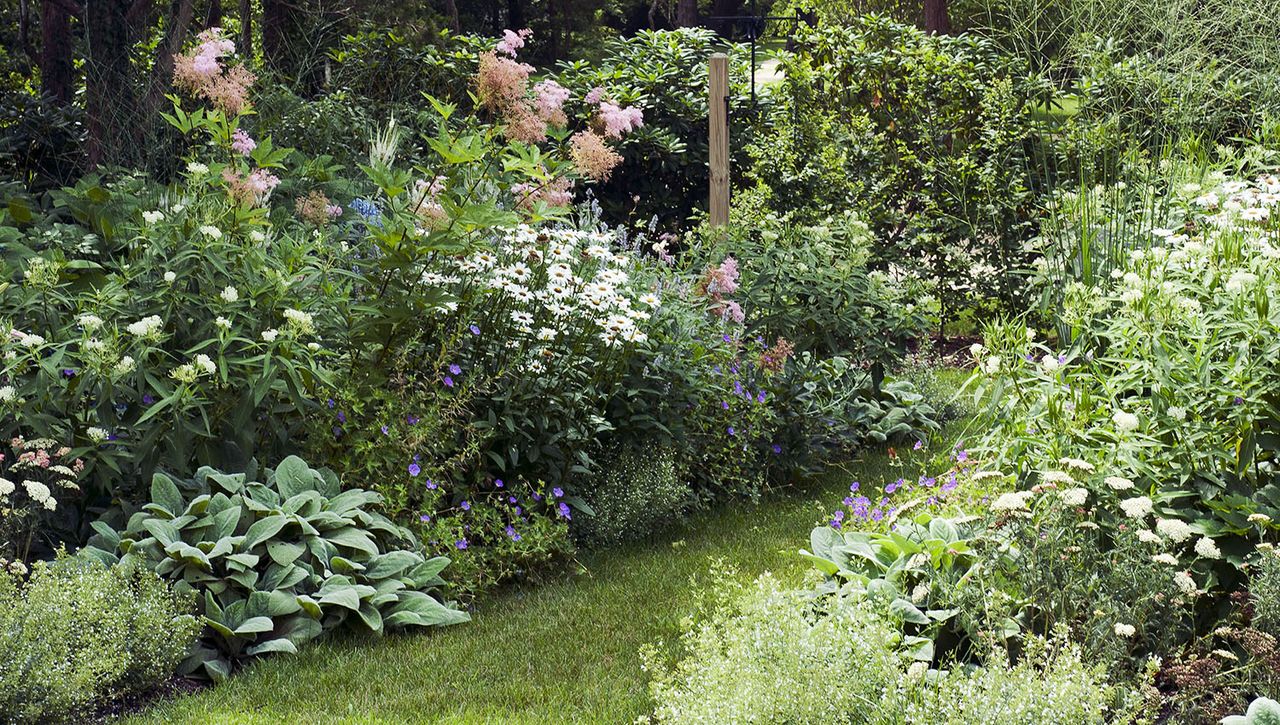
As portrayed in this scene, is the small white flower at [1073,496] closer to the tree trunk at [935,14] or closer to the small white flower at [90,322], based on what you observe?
the small white flower at [90,322]

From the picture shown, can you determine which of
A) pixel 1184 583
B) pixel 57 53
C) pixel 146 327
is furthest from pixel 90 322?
pixel 57 53

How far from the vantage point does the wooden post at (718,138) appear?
614 cm

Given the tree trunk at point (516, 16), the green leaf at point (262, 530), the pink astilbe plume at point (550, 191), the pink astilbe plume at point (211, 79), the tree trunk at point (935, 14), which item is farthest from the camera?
the tree trunk at point (516, 16)

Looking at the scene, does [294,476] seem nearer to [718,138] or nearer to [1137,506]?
[1137,506]

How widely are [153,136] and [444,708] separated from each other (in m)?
3.75

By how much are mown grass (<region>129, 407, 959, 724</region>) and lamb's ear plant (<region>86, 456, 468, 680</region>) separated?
9 cm

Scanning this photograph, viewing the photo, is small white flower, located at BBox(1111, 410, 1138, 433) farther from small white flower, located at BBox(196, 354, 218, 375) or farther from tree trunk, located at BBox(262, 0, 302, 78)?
tree trunk, located at BBox(262, 0, 302, 78)

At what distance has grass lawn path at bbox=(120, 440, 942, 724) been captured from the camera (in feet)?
10.2

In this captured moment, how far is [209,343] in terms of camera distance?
3.55 meters

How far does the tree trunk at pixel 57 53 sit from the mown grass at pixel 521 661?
6871 millimetres

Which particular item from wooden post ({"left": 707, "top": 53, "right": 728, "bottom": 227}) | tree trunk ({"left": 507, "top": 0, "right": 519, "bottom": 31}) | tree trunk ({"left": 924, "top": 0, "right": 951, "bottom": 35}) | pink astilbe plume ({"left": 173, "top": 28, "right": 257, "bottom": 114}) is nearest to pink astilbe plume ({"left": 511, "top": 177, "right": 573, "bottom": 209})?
pink astilbe plume ({"left": 173, "top": 28, "right": 257, "bottom": 114})

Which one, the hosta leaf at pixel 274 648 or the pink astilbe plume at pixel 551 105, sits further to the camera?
the pink astilbe plume at pixel 551 105

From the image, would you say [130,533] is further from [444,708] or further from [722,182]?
[722,182]

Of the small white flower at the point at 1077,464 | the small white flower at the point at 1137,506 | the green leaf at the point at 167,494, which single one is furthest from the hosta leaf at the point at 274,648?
the small white flower at the point at 1137,506
